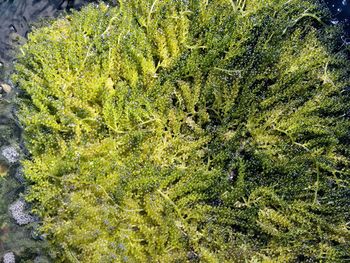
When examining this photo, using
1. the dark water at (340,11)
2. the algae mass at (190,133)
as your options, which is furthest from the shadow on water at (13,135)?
the dark water at (340,11)

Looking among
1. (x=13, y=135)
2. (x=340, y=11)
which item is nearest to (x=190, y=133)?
(x=13, y=135)

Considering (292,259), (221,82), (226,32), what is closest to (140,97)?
(221,82)

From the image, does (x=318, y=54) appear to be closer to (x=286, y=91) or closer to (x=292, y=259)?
(x=286, y=91)

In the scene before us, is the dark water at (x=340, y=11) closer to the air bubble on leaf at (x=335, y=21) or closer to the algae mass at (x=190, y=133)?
the air bubble on leaf at (x=335, y=21)

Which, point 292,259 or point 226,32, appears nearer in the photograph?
point 292,259

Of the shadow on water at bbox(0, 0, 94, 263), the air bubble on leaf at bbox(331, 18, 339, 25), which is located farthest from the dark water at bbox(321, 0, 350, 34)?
the shadow on water at bbox(0, 0, 94, 263)

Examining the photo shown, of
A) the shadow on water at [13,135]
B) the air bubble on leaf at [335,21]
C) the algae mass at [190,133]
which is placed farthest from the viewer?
the air bubble on leaf at [335,21]

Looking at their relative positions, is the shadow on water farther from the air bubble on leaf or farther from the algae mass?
the air bubble on leaf
